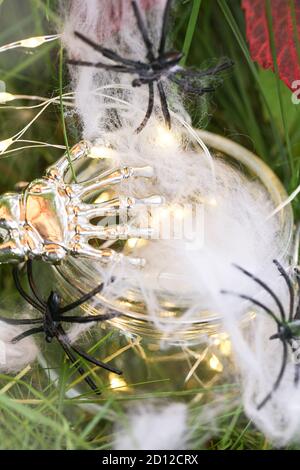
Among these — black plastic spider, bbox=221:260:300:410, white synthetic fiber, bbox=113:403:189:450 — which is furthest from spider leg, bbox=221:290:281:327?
white synthetic fiber, bbox=113:403:189:450

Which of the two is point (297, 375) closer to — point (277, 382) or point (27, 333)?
point (277, 382)

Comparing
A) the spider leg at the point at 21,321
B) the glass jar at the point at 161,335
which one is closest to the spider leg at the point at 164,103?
the glass jar at the point at 161,335

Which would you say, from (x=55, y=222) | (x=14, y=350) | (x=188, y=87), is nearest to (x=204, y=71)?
(x=188, y=87)

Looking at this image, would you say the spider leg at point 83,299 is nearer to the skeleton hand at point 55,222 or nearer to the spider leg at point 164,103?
the skeleton hand at point 55,222

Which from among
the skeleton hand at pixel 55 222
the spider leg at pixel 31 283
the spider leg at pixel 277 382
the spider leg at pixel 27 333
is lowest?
the spider leg at pixel 277 382

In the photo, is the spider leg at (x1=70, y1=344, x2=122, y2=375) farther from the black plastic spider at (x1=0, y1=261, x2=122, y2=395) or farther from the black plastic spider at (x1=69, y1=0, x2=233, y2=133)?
the black plastic spider at (x1=69, y1=0, x2=233, y2=133)

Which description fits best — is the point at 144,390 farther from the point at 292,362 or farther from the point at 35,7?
the point at 35,7

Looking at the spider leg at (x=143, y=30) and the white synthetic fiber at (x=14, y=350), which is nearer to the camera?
the spider leg at (x=143, y=30)
